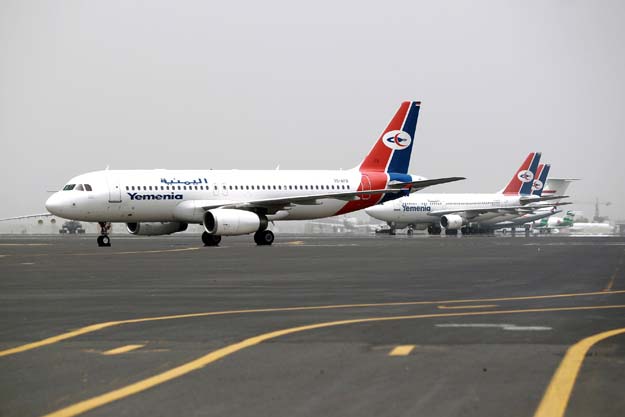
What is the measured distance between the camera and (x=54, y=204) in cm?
4906

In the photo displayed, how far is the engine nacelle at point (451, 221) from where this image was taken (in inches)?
3492

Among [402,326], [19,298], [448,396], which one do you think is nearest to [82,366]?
[448,396]

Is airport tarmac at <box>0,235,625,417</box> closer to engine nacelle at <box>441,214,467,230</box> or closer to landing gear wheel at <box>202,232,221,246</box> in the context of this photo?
landing gear wheel at <box>202,232,221,246</box>

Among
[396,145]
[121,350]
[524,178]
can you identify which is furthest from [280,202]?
[524,178]

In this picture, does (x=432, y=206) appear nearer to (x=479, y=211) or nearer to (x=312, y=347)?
(x=479, y=211)

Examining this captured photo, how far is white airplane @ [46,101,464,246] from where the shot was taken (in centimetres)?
4909

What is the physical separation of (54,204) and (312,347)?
40.4m

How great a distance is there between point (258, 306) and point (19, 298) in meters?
4.82

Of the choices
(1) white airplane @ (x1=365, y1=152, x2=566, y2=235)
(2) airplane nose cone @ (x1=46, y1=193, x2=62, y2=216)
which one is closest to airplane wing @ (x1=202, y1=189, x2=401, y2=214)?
(2) airplane nose cone @ (x1=46, y1=193, x2=62, y2=216)

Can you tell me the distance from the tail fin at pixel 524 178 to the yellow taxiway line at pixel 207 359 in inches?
3472

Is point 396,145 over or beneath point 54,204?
over

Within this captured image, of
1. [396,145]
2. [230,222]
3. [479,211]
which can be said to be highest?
[396,145]

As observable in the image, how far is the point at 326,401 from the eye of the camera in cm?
766

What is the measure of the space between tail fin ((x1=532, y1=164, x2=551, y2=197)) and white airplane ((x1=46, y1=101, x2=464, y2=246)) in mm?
47628
